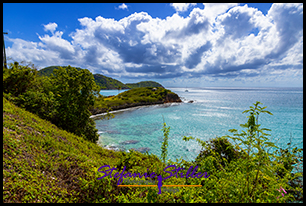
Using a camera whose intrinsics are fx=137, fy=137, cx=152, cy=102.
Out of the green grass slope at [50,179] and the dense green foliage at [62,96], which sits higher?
the dense green foliage at [62,96]

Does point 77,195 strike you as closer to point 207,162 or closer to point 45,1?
point 207,162

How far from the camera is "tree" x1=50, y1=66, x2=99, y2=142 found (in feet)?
44.7

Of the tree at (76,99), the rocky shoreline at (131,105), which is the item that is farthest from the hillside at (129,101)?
A: the tree at (76,99)

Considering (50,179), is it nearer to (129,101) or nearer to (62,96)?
(62,96)

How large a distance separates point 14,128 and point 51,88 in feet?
36.7

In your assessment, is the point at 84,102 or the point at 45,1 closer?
the point at 45,1

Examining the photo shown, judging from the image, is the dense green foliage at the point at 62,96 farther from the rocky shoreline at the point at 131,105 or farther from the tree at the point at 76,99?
the rocky shoreline at the point at 131,105

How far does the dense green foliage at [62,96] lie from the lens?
42.0 ft

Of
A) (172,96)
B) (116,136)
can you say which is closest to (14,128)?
(116,136)

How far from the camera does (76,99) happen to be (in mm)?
14602

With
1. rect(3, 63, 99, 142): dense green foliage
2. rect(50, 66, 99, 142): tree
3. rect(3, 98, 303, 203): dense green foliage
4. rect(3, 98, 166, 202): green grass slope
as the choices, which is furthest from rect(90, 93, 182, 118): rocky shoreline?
rect(3, 98, 303, 203): dense green foliage

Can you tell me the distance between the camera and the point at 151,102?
7812 cm

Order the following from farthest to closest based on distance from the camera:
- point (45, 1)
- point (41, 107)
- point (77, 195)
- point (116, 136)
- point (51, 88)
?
point (116, 136), point (51, 88), point (41, 107), point (77, 195), point (45, 1)

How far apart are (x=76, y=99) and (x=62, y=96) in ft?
5.65
